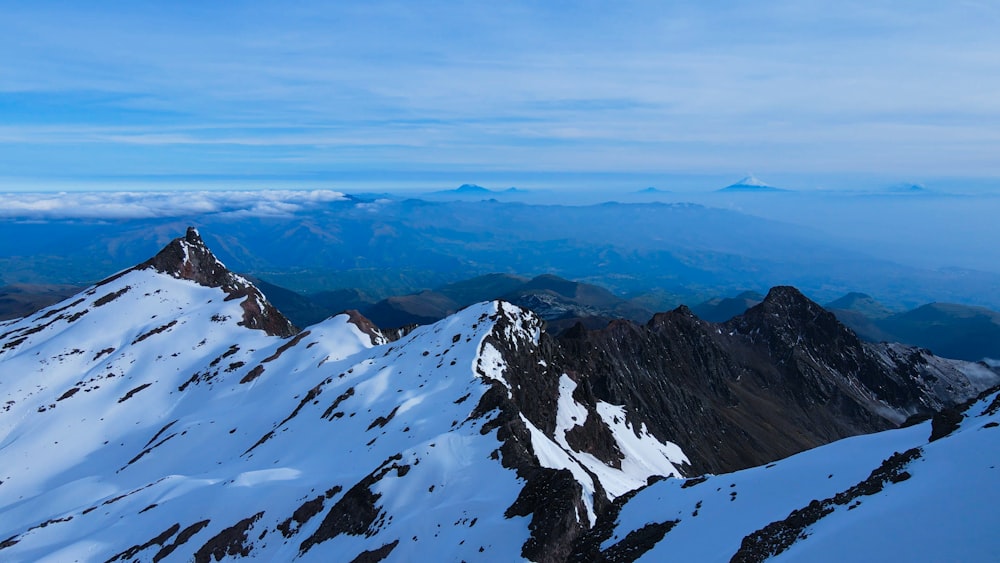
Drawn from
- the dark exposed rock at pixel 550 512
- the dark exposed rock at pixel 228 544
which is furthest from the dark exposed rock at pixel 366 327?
the dark exposed rock at pixel 550 512

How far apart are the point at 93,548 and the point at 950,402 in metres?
199

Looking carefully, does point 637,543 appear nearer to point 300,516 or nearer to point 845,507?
point 845,507

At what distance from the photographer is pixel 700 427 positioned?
395ft

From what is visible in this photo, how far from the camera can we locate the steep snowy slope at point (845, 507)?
20.0 m

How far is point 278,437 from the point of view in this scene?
66.5 m

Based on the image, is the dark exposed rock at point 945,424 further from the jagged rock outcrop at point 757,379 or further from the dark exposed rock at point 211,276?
the dark exposed rock at point 211,276

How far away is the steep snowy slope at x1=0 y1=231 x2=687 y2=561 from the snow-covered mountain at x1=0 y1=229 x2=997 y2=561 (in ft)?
0.91

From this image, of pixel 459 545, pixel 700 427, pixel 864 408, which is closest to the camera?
pixel 459 545

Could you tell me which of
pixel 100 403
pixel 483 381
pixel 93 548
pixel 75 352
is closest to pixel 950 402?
pixel 483 381

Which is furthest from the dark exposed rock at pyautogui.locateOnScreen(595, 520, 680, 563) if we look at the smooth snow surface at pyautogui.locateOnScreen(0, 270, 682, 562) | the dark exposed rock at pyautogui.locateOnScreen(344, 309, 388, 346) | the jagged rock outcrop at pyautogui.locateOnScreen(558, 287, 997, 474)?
the dark exposed rock at pyautogui.locateOnScreen(344, 309, 388, 346)

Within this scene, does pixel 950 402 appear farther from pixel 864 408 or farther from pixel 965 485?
pixel 965 485

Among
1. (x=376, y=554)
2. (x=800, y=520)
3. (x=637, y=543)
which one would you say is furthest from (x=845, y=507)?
(x=376, y=554)

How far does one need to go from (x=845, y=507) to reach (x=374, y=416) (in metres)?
46.2

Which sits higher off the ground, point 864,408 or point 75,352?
point 75,352
